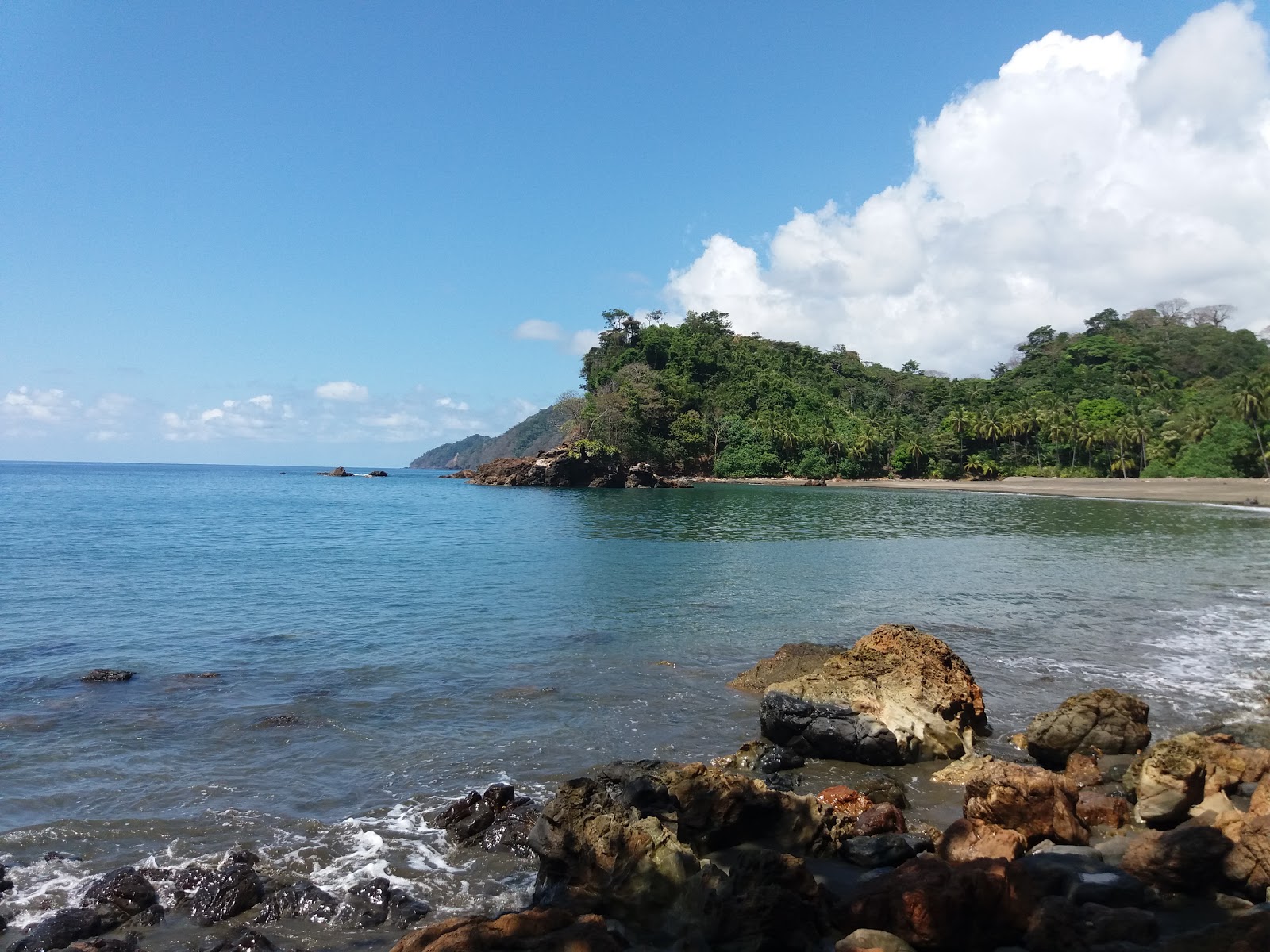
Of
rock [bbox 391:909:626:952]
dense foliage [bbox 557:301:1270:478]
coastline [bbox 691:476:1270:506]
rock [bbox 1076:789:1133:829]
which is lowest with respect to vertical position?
rock [bbox 1076:789:1133:829]

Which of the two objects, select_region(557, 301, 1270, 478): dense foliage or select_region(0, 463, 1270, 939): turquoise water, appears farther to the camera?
select_region(557, 301, 1270, 478): dense foliage

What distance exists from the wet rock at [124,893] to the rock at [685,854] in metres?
4.10

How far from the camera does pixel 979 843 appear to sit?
7.97 meters

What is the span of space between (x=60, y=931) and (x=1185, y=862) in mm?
10534

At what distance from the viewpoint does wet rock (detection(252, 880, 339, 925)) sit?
7.70 meters

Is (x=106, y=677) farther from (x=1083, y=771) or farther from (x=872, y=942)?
(x=1083, y=771)

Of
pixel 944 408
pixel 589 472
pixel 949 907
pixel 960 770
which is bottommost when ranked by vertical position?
pixel 960 770

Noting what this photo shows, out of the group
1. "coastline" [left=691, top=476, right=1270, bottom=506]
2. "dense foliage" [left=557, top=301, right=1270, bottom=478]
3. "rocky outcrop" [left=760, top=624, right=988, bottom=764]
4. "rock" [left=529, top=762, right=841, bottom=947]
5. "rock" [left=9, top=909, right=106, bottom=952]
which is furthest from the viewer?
"dense foliage" [left=557, top=301, right=1270, bottom=478]

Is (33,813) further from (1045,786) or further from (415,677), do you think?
(1045,786)

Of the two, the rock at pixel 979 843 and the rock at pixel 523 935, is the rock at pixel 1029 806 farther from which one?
the rock at pixel 523 935

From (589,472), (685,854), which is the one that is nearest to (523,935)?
(685,854)

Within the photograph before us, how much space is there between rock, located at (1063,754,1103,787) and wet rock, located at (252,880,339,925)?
30.2 ft

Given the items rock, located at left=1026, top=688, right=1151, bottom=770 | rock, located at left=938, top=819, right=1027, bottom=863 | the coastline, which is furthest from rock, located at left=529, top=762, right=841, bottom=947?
the coastline

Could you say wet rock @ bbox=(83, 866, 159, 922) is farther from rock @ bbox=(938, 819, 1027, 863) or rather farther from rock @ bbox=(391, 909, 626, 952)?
rock @ bbox=(938, 819, 1027, 863)
